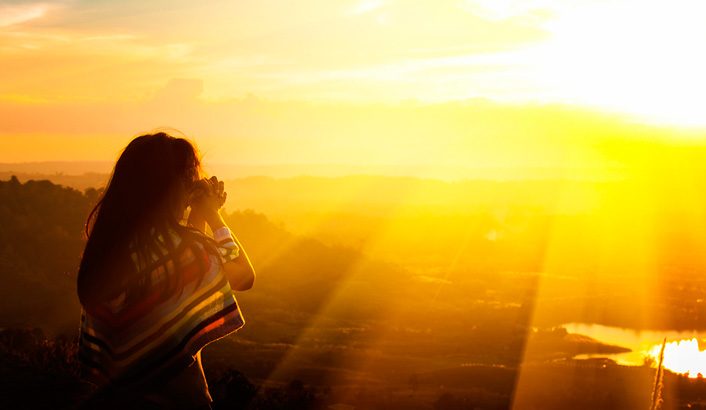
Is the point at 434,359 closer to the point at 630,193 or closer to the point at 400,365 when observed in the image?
the point at 400,365

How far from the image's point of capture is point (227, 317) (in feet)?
13.4

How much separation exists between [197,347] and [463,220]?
491 feet

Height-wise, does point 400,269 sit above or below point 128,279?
below

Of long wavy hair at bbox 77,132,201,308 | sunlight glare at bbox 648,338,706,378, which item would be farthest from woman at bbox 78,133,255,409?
sunlight glare at bbox 648,338,706,378

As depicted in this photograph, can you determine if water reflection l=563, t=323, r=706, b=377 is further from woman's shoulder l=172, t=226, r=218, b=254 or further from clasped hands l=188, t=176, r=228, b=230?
woman's shoulder l=172, t=226, r=218, b=254

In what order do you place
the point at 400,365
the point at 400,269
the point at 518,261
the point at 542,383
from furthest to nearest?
the point at 518,261 < the point at 400,269 < the point at 400,365 < the point at 542,383

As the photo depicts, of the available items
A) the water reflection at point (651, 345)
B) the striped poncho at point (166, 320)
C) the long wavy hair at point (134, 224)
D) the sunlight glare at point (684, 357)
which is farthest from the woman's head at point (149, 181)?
the water reflection at point (651, 345)

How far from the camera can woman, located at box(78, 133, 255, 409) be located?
3918 millimetres

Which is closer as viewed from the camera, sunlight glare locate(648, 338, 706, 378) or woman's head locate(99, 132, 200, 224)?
woman's head locate(99, 132, 200, 224)

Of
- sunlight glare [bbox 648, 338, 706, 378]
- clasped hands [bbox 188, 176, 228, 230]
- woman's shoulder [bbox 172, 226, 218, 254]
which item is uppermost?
clasped hands [bbox 188, 176, 228, 230]

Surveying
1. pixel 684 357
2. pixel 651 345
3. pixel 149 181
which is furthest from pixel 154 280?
pixel 651 345

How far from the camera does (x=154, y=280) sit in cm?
391

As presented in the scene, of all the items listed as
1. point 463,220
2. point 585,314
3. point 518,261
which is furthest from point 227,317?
point 463,220

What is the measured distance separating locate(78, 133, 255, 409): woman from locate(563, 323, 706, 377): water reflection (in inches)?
1536
